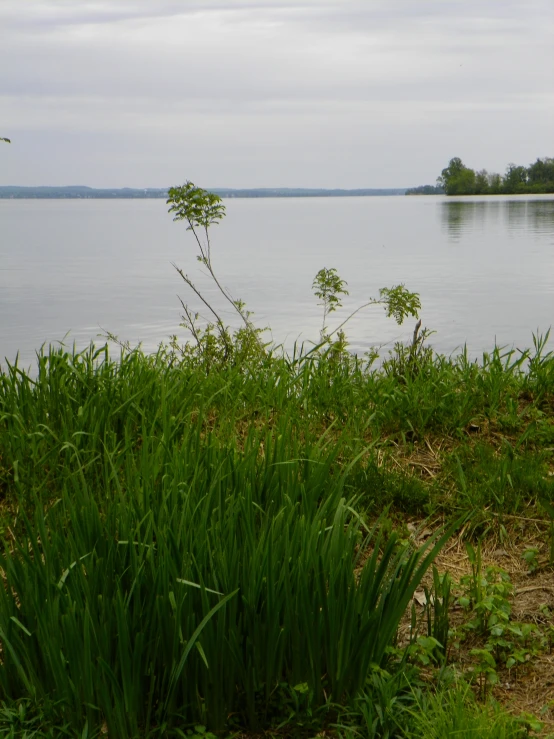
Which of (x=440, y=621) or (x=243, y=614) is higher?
(x=243, y=614)

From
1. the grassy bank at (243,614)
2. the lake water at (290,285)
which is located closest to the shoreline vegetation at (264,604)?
the grassy bank at (243,614)

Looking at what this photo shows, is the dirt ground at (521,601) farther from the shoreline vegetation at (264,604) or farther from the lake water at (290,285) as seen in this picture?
the lake water at (290,285)

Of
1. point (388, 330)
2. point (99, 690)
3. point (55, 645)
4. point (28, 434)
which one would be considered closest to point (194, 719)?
point (99, 690)

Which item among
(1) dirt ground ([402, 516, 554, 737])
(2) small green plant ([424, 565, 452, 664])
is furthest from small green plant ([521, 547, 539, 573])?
(2) small green plant ([424, 565, 452, 664])

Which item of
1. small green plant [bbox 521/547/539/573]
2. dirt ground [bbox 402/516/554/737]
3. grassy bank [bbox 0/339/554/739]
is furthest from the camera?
small green plant [bbox 521/547/539/573]

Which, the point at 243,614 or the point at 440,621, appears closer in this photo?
the point at 243,614

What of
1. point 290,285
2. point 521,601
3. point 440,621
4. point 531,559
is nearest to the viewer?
point 440,621

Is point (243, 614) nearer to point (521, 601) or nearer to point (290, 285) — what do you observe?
point (521, 601)

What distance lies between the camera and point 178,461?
9.54 feet

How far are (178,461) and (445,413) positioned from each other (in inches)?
81.0

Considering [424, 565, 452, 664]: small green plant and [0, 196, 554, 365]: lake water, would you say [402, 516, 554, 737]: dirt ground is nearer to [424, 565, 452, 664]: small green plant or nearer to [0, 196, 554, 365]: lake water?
[424, 565, 452, 664]: small green plant

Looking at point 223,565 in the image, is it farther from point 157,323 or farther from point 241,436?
point 157,323

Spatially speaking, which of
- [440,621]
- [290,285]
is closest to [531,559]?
[440,621]

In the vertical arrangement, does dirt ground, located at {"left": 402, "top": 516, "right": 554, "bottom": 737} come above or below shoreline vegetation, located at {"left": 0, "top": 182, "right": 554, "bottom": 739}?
below
